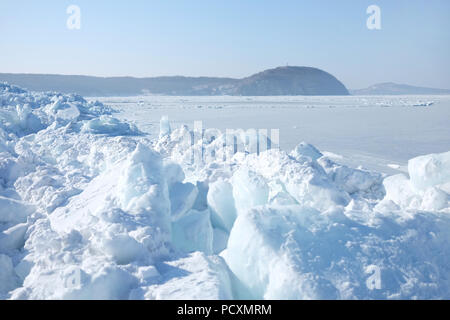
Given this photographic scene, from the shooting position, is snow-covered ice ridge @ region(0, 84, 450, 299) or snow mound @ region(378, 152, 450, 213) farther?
snow mound @ region(378, 152, 450, 213)

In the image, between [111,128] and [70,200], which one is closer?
[70,200]

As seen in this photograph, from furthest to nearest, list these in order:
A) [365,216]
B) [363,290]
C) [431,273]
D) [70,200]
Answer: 1. [70,200]
2. [365,216]
3. [431,273]
4. [363,290]

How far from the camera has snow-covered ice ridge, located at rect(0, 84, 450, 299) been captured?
6.13ft

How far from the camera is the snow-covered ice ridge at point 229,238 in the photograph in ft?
6.13

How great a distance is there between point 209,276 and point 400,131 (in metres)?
11.8

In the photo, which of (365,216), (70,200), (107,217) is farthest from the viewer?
(70,200)

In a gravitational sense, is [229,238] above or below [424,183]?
below

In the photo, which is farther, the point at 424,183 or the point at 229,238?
the point at 424,183

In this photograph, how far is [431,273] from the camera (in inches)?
79.7

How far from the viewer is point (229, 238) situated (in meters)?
2.28

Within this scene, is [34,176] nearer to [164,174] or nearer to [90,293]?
[164,174]

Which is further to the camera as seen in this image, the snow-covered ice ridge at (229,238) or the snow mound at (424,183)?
the snow mound at (424,183)

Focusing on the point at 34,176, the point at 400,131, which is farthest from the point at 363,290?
the point at 400,131
